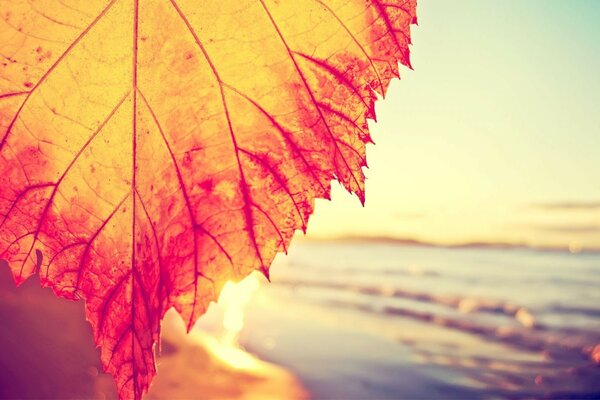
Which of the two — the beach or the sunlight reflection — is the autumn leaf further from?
the sunlight reflection

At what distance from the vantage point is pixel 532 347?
9.19 meters

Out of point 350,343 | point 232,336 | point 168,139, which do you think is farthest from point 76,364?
point 168,139

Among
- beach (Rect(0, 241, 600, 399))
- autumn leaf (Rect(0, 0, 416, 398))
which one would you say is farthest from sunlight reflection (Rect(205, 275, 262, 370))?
autumn leaf (Rect(0, 0, 416, 398))

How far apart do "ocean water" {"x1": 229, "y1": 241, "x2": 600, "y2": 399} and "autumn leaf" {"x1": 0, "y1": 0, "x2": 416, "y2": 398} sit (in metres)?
6.09

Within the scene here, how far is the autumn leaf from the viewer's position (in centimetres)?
47

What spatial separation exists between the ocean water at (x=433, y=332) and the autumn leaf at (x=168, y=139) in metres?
6.09

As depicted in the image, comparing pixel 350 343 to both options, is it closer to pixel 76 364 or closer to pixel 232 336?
pixel 232 336

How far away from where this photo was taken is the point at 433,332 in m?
10.1

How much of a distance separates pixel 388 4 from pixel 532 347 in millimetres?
10016

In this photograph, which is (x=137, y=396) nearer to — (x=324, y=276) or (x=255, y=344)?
(x=255, y=344)

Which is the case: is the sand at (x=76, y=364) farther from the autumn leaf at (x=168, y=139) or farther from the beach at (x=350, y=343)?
the autumn leaf at (x=168, y=139)

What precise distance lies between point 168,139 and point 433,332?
10.3 m

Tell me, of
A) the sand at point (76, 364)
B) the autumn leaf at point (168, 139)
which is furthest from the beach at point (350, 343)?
the autumn leaf at point (168, 139)

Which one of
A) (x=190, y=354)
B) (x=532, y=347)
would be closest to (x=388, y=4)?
(x=190, y=354)
